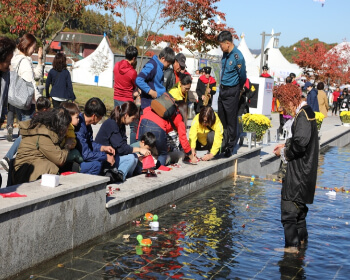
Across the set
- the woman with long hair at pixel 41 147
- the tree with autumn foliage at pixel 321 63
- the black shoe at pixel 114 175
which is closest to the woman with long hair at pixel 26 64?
the black shoe at pixel 114 175

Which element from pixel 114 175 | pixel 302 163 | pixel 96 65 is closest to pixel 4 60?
pixel 114 175

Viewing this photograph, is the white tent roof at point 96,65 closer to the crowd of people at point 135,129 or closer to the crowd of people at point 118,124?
the crowd of people at point 118,124

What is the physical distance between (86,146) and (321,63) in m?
49.7

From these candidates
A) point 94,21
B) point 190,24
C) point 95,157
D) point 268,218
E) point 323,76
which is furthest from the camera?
point 94,21

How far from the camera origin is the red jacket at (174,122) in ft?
28.7

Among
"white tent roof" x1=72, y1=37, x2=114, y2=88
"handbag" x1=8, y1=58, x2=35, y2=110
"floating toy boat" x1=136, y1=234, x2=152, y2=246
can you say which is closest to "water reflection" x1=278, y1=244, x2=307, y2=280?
"floating toy boat" x1=136, y1=234, x2=152, y2=246

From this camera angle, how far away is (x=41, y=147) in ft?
19.4

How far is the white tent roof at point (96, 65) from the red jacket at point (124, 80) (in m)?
37.0

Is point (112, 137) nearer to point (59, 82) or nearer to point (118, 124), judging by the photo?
point (118, 124)

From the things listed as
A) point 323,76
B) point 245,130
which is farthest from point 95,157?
point 323,76

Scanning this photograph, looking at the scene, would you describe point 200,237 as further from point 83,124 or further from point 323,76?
point 323,76

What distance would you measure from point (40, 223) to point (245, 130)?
8.37 meters

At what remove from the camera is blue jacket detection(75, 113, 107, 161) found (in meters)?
6.92

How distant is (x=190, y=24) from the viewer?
24625 millimetres
